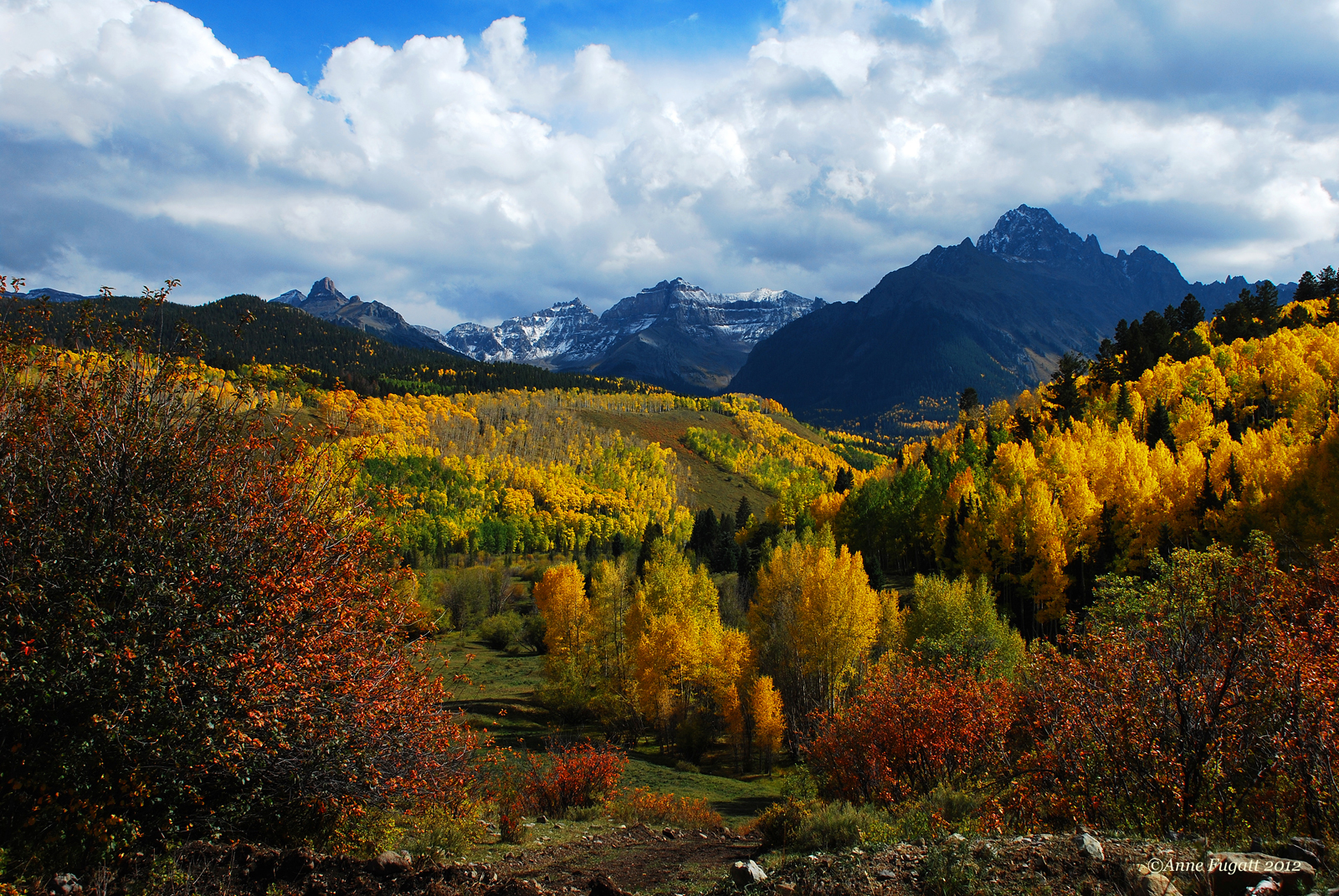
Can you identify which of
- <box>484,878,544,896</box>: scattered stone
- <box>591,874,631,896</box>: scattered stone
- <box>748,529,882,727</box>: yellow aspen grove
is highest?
<box>484,878,544,896</box>: scattered stone

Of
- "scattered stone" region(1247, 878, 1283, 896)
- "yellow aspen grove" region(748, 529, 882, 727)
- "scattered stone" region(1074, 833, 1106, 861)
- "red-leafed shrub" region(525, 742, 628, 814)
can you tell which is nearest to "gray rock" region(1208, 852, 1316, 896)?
"scattered stone" region(1247, 878, 1283, 896)

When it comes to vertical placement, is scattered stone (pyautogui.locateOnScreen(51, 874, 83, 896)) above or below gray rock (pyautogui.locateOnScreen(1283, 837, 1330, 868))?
below

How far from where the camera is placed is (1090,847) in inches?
382

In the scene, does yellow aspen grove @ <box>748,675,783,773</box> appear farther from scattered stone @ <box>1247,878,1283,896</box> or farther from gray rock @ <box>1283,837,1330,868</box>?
scattered stone @ <box>1247,878,1283,896</box>

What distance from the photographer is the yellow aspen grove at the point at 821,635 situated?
48875 mm

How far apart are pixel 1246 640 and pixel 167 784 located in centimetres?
1878

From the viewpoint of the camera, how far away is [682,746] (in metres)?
53.9

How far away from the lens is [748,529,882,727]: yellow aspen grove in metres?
48.9

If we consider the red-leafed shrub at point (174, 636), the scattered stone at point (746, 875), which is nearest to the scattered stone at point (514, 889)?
the red-leafed shrub at point (174, 636)

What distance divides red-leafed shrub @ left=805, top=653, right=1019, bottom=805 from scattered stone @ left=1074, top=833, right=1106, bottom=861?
8228 millimetres

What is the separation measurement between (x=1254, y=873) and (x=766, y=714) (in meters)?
41.9

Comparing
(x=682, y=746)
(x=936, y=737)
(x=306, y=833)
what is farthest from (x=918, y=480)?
(x=306, y=833)

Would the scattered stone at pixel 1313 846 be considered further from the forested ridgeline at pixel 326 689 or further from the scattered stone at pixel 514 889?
the scattered stone at pixel 514 889

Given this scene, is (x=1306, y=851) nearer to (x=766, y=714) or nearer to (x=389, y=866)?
(x=389, y=866)
